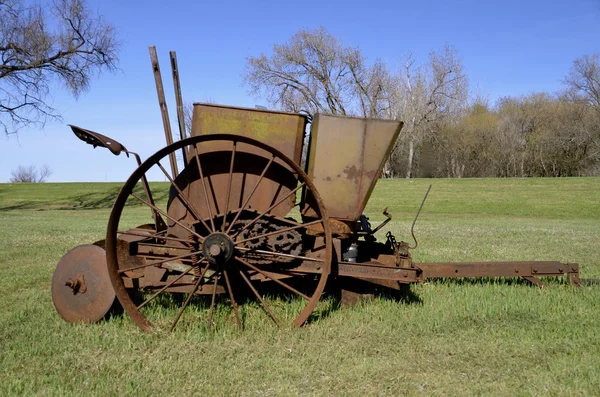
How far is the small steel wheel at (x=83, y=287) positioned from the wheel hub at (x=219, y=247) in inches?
42.0

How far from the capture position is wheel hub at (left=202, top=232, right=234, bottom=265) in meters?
4.45

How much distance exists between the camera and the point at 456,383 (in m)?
3.55

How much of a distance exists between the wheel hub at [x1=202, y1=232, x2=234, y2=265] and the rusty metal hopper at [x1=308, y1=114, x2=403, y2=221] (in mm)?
1006

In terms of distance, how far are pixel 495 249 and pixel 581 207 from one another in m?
15.0

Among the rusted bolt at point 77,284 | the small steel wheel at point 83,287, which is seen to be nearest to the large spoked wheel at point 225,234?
the small steel wheel at point 83,287

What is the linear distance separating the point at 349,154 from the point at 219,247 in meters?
1.45

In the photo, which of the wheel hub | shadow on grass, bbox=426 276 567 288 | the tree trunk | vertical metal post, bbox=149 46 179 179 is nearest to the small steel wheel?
the wheel hub

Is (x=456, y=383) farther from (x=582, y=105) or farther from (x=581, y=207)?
(x=582, y=105)

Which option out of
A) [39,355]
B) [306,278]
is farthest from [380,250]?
[39,355]

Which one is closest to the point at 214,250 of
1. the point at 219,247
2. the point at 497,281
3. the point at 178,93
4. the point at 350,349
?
the point at 219,247

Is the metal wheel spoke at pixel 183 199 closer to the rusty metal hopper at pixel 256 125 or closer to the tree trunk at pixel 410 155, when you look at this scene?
the rusty metal hopper at pixel 256 125

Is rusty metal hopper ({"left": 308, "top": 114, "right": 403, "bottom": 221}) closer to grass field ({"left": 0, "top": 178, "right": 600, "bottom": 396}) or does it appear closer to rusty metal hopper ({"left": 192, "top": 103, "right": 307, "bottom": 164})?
rusty metal hopper ({"left": 192, "top": 103, "right": 307, "bottom": 164})

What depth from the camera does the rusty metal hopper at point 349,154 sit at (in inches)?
191

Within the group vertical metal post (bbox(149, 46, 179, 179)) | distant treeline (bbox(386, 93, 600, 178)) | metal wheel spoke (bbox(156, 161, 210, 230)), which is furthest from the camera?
distant treeline (bbox(386, 93, 600, 178))
